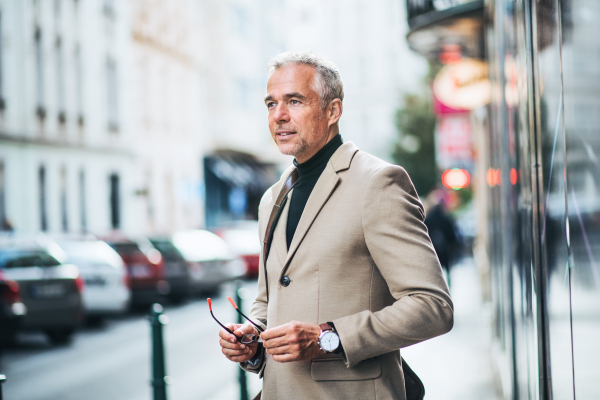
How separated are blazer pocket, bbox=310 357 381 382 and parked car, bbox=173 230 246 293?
15.3 m

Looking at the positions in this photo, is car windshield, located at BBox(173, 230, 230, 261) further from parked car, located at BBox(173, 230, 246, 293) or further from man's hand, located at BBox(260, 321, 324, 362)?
man's hand, located at BBox(260, 321, 324, 362)

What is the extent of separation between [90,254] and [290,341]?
475 inches

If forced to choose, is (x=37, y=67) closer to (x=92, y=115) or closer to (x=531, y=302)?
(x=92, y=115)

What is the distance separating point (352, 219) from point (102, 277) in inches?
466

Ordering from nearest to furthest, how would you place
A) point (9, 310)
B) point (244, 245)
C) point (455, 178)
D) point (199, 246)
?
point (9, 310) < point (199, 246) < point (455, 178) < point (244, 245)

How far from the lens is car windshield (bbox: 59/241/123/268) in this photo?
13.4m

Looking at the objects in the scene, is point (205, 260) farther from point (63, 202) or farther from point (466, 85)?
point (466, 85)

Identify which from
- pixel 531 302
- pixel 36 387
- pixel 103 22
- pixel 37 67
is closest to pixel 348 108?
pixel 103 22

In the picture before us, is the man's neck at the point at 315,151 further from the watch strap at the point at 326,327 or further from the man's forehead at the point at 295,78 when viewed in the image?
the watch strap at the point at 326,327

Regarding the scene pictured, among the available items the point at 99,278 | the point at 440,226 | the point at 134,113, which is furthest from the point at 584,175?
the point at 134,113

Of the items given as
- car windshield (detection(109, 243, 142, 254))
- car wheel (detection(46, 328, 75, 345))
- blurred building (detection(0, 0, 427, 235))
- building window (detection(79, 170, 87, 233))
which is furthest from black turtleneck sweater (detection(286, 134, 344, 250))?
building window (detection(79, 170, 87, 233))

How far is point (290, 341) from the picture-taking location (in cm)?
210

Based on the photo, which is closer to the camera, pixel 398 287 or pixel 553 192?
pixel 398 287

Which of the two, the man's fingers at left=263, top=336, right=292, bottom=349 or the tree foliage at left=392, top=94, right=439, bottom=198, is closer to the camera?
the man's fingers at left=263, top=336, right=292, bottom=349
